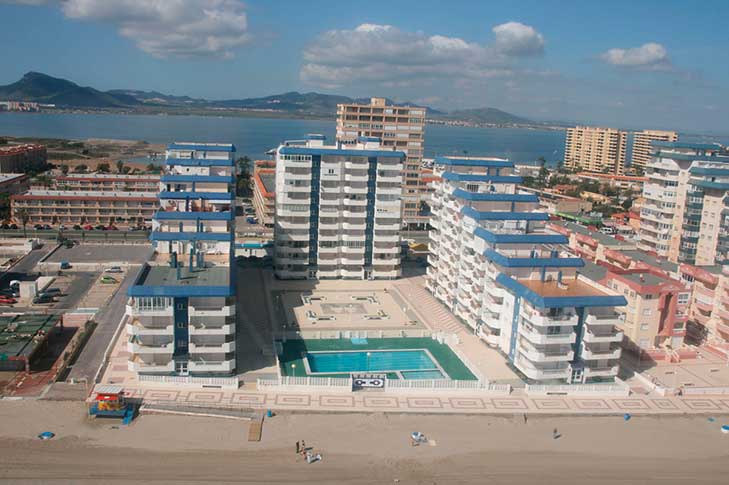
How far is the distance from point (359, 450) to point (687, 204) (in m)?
39.7

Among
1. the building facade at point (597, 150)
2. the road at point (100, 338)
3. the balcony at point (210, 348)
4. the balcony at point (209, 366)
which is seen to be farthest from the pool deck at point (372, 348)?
the building facade at point (597, 150)

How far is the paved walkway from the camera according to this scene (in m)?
28.9

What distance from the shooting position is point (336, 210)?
48250 mm

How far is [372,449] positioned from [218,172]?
28.6 meters

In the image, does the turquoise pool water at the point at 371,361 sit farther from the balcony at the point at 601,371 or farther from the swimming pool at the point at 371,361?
the balcony at the point at 601,371

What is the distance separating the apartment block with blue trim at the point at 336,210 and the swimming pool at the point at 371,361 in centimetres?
1333

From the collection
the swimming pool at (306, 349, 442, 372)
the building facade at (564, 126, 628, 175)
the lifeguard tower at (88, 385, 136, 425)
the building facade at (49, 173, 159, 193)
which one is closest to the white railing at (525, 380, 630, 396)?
the swimming pool at (306, 349, 442, 372)

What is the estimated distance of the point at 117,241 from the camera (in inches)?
2363

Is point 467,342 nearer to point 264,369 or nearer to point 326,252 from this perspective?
point 264,369

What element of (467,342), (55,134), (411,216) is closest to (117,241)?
(411,216)

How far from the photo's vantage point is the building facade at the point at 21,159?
9012cm

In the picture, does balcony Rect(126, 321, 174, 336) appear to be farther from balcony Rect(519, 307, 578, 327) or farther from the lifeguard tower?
balcony Rect(519, 307, 578, 327)

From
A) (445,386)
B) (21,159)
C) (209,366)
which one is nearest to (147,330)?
(209,366)

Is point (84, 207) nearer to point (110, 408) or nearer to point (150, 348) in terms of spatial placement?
point (150, 348)
